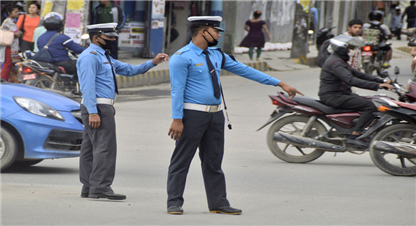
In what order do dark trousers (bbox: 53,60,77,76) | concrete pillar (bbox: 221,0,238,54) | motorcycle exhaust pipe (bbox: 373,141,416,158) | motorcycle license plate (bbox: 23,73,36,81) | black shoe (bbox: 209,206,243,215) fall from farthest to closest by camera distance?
concrete pillar (bbox: 221,0,238,54)
dark trousers (bbox: 53,60,77,76)
motorcycle license plate (bbox: 23,73,36,81)
motorcycle exhaust pipe (bbox: 373,141,416,158)
black shoe (bbox: 209,206,243,215)

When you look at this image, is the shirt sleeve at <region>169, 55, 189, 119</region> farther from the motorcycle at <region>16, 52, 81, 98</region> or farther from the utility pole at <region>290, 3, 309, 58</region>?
the utility pole at <region>290, 3, 309, 58</region>

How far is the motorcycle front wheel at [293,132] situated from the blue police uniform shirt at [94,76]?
2.61 meters

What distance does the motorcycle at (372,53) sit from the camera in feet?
53.7

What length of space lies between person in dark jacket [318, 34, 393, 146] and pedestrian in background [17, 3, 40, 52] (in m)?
8.01

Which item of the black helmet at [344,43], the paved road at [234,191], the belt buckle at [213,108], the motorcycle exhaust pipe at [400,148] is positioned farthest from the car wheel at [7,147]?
the motorcycle exhaust pipe at [400,148]

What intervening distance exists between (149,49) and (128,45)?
63cm

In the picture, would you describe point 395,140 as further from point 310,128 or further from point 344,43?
point 344,43

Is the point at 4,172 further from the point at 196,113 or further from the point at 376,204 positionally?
the point at 376,204

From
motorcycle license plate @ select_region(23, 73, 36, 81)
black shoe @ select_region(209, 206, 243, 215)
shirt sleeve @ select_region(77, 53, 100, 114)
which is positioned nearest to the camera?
black shoe @ select_region(209, 206, 243, 215)

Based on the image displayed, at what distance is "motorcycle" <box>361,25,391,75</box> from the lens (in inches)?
645

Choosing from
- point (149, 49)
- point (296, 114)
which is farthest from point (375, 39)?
point (296, 114)

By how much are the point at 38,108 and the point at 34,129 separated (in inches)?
8.8

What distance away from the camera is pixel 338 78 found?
746 cm

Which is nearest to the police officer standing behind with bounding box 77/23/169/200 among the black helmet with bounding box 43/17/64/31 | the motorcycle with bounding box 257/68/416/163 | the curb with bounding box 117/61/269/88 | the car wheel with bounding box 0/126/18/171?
the car wheel with bounding box 0/126/18/171
